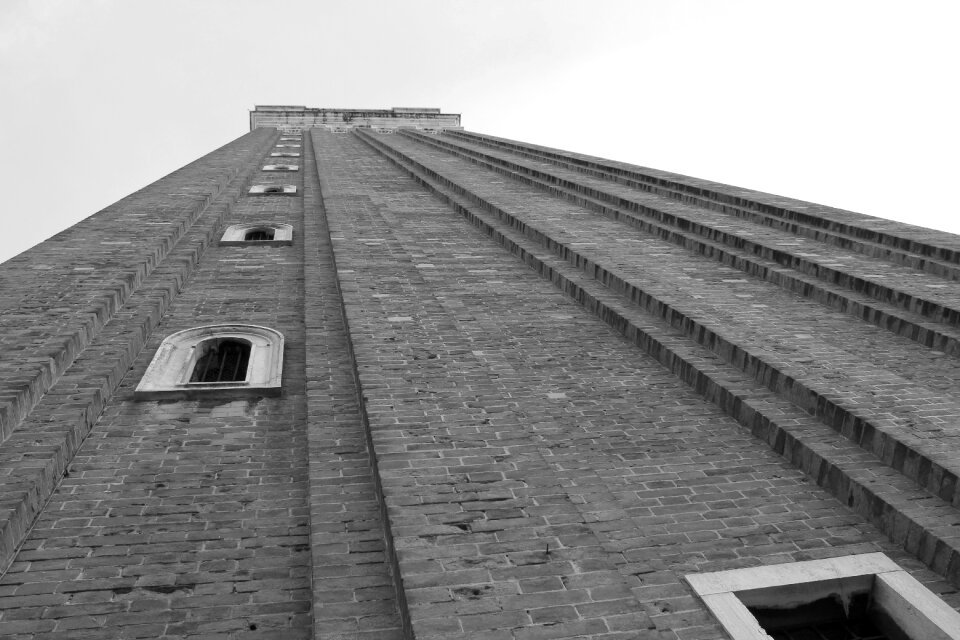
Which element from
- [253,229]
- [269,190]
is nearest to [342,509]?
[253,229]

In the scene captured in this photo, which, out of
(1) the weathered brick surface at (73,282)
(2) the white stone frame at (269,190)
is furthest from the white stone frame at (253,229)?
(2) the white stone frame at (269,190)

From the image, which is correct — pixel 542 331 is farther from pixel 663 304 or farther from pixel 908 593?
pixel 908 593

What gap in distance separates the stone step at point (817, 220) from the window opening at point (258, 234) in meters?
8.18

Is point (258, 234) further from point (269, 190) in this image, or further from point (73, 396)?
point (73, 396)

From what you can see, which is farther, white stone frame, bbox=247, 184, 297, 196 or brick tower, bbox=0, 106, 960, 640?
white stone frame, bbox=247, 184, 297, 196

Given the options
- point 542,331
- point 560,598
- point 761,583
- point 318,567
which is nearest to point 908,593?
point 761,583

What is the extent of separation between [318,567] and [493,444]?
4.91 ft

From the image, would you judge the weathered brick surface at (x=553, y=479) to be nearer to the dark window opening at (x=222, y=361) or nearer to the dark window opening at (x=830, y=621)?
the dark window opening at (x=830, y=621)

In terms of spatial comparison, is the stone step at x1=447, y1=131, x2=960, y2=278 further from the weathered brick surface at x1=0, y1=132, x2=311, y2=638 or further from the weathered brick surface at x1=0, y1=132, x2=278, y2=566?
Result: the weathered brick surface at x1=0, y1=132, x2=278, y2=566

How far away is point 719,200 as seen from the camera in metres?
15.2

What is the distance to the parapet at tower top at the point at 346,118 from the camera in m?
39.3

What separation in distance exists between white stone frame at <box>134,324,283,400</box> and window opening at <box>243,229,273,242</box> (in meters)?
5.40

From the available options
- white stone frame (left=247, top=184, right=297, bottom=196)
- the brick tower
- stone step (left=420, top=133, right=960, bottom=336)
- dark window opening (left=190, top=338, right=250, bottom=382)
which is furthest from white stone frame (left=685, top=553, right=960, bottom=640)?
white stone frame (left=247, top=184, right=297, bottom=196)

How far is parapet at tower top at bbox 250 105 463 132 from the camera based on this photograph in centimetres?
3928
